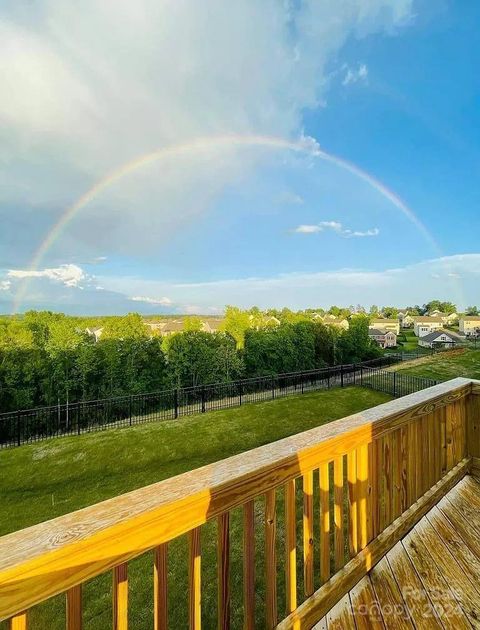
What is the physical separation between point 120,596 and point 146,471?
5524mm

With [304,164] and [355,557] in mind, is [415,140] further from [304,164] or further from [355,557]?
[355,557]

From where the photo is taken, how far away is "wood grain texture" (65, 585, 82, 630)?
2.31 ft

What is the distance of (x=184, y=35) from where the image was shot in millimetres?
8977

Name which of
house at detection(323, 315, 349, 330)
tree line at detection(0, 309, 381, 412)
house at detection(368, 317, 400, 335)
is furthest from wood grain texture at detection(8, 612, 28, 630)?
house at detection(368, 317, 400, 335)

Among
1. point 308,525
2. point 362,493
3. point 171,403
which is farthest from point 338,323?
point 308,525

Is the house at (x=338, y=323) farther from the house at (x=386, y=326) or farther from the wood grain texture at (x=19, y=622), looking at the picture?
the wood grain texture at (x=19, y=622)

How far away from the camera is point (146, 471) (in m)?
5.71

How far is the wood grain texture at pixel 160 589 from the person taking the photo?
85 centimetres

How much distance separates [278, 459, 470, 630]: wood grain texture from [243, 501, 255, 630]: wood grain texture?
0.22m

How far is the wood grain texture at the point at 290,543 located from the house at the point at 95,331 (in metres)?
25.8

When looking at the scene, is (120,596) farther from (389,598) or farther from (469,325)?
(469,325)

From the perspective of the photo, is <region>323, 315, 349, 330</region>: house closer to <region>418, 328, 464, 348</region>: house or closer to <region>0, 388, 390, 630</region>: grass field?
<region>418, 328, 464, 348</region>: house

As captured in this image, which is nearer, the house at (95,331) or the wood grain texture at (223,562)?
the wood grain texture at (223,562)

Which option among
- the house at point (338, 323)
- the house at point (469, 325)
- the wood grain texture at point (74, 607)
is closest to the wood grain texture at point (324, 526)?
the wood grain texture at point (74, 607)
